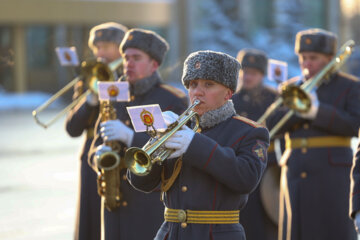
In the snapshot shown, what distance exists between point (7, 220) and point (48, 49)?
85.6ft

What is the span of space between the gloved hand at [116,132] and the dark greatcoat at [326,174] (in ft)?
5.21

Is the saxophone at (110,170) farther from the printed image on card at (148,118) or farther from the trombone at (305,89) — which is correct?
the printed image on card at (148,118)

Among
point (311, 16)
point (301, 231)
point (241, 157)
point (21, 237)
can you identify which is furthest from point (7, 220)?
point (311, 16)

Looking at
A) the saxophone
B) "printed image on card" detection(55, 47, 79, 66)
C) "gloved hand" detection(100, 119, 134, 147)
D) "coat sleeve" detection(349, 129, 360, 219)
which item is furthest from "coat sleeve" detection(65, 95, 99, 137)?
"coat sleeve" detection(349, 129, 360, 219)

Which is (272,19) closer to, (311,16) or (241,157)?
(311,16)

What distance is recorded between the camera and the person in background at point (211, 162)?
3.88 metres

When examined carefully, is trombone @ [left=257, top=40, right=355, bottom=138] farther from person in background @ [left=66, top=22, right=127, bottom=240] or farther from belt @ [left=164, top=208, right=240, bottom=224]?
belt @ [left=164, top=208, right=240, bottom=224]

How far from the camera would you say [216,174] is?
388 centimetres

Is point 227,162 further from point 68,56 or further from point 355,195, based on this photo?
point 68,56

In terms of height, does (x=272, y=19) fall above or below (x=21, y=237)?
below

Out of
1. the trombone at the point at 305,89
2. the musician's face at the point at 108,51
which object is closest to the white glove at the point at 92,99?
the musician's face at the point at 108,51

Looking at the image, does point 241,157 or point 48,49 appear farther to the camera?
point 48,49

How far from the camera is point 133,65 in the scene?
18.5 ft

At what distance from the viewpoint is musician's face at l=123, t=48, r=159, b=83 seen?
18.4 feet
